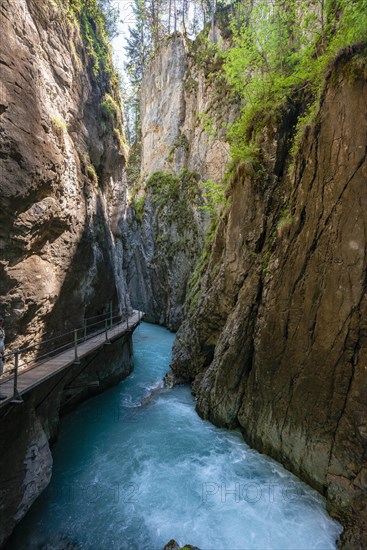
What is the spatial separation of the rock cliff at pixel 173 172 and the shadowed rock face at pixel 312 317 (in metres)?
13.5

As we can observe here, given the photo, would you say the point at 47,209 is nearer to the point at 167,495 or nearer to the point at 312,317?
the point at 312,317

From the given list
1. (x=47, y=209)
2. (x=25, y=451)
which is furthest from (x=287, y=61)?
→ (x=25, y=451)

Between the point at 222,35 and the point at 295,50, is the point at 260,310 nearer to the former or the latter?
the point at 295,50

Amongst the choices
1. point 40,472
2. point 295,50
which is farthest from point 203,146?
point 40,472

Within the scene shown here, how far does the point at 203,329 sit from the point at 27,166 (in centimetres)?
869

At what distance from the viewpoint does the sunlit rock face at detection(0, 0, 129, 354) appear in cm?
732

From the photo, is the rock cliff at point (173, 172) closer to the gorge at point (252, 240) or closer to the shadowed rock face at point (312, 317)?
the gorge at point (252, 240)

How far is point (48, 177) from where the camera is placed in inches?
338

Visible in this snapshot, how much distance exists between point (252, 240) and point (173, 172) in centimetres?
2109

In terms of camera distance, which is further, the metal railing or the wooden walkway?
the wooden walkway

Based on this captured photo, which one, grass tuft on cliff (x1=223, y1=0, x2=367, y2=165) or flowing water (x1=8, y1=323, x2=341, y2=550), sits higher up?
grass tuft on cliff (x1=223, y1=0, x2=367, y2=165)

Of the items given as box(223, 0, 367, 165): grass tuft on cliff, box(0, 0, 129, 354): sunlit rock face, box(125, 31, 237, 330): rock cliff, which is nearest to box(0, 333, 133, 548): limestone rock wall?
box(0, 0, 129, 354): sunlit rock face

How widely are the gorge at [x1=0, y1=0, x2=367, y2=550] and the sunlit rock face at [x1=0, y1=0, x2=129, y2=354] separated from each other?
0.06 meters

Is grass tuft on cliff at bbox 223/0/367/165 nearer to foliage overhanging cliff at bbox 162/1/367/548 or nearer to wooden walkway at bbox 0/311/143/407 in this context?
foliage overhanging cliff at bbox 162/1/367/548
